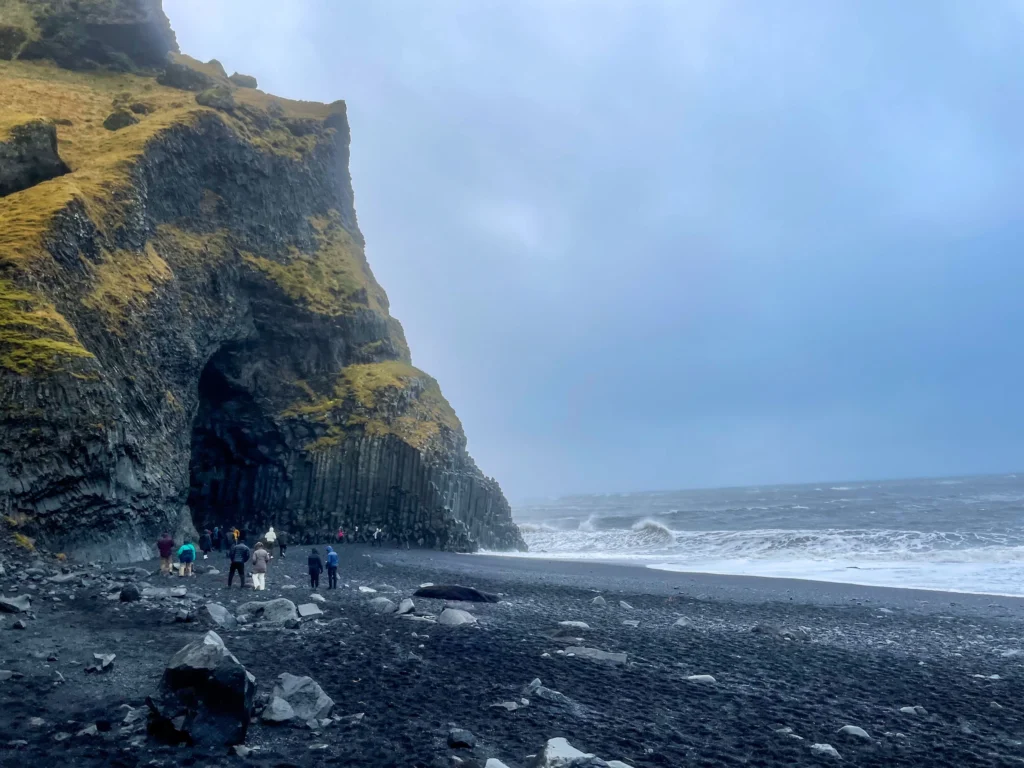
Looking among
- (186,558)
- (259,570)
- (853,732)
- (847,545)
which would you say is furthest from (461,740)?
(847,545)

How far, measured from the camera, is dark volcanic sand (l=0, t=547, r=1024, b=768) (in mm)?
8422

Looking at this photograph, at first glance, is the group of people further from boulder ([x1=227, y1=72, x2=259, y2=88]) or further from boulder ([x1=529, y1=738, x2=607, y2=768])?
boulder ([x1=227, y1=72, x2=259, y2=88])

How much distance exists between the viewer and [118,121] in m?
49.0

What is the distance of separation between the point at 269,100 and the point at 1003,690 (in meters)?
77.4

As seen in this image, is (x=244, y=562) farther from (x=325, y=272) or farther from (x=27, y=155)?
(x=325, y=272)

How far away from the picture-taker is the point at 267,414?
49719mm

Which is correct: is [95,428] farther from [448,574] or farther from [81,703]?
[81,703]

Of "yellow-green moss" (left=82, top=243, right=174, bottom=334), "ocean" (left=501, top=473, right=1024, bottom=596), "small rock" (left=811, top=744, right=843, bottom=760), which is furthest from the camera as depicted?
"ocean" (left=501, top=473, right=1024, bottom=596)

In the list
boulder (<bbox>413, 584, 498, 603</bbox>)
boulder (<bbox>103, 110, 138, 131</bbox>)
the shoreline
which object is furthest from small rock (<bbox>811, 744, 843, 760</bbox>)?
boulder (<bbox>103, 110, 138, 131</bbox>)

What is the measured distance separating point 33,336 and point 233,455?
2410 cm

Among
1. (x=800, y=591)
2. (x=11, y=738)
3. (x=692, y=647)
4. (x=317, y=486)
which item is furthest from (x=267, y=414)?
(x=11, y=738)

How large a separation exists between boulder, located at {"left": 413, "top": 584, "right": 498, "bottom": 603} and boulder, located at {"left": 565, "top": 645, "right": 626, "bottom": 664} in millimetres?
8253

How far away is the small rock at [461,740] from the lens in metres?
8.45

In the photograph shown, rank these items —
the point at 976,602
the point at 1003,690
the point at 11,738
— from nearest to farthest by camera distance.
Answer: the point at 11,738, the point at 1003,690, the point at 976,602
